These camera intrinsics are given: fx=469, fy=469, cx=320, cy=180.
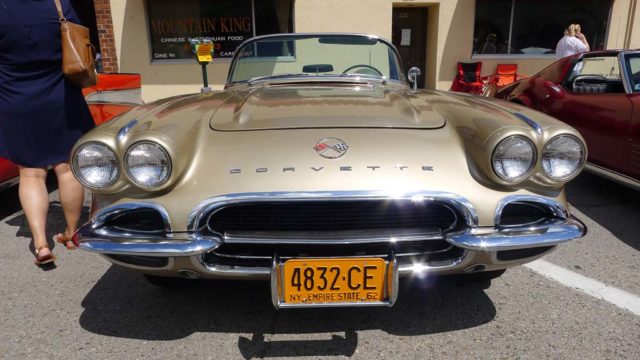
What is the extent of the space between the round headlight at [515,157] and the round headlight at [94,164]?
1518mm

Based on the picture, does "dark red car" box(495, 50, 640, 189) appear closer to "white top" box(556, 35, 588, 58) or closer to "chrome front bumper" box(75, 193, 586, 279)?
"chrome front bumper" box(75, 193, 586, 279)

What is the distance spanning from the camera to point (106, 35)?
28.2ft

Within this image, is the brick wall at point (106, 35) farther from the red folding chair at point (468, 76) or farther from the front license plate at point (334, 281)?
the front license plate at point (334, 281)

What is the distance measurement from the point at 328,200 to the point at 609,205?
127 inches

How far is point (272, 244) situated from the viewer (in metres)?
1.81

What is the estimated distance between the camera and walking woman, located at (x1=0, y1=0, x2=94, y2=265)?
2.67m

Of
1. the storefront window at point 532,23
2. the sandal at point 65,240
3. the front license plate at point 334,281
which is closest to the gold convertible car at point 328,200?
the front license plate at point 334,281

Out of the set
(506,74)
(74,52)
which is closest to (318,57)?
(74,52)

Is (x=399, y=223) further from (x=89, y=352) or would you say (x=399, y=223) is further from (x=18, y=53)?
(x=18, y=53)

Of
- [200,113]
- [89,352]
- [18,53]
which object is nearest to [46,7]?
[18,53]

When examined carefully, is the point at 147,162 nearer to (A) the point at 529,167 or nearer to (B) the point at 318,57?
(A) the point at 529,167

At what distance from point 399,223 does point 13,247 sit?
272 cm

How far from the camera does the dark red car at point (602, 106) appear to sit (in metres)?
3.55

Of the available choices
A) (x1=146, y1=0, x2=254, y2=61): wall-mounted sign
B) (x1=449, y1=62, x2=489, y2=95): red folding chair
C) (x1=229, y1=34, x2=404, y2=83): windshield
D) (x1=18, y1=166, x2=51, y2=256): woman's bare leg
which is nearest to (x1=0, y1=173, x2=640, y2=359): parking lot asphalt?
(x1=18, y1=166, x2=51, y2=256): woman's bare leg
